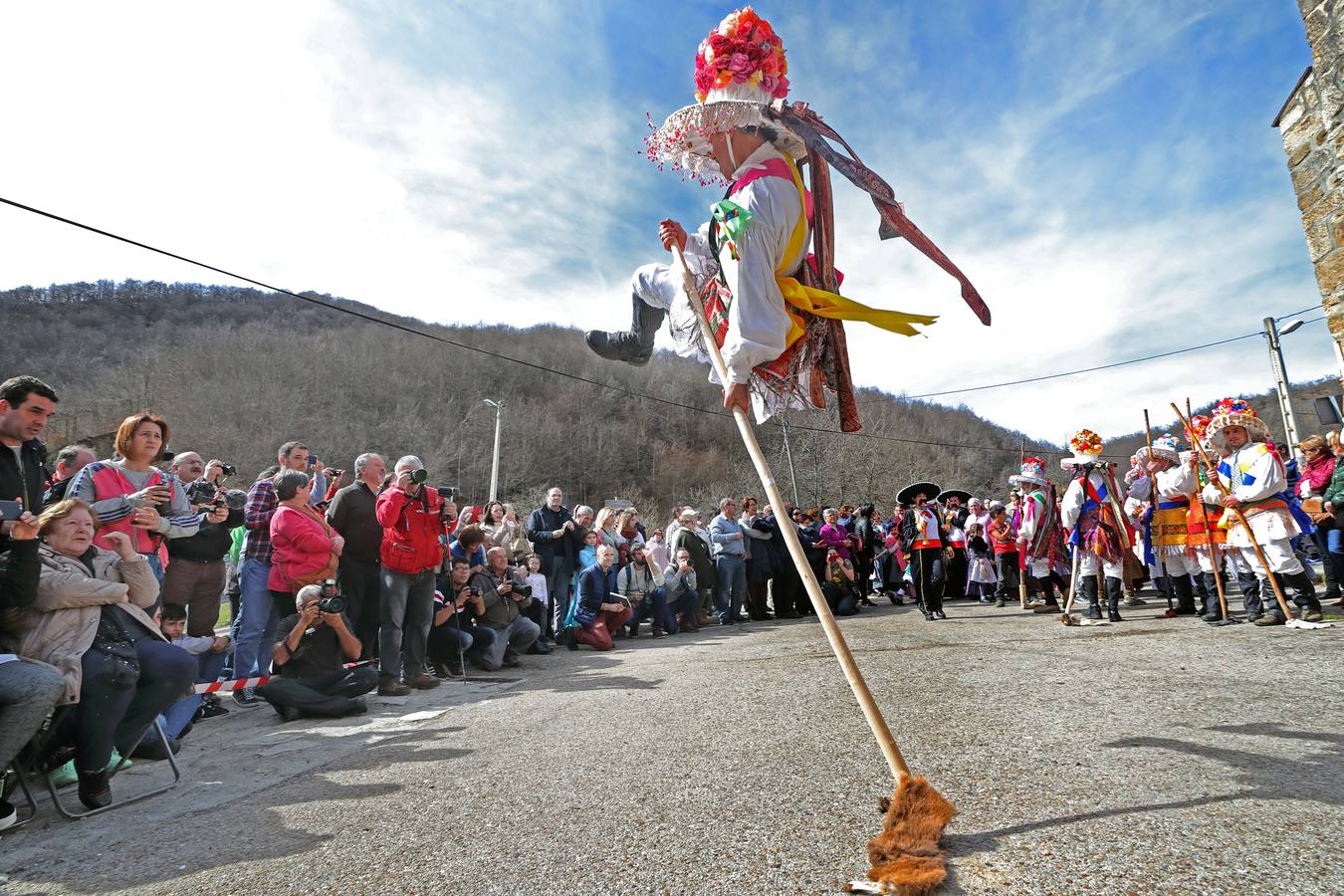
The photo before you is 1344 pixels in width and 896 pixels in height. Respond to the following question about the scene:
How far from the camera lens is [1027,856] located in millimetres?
1769

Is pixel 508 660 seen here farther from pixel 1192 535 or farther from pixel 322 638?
pixel 1192 535

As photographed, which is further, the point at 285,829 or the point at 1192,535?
the point at 1192,535

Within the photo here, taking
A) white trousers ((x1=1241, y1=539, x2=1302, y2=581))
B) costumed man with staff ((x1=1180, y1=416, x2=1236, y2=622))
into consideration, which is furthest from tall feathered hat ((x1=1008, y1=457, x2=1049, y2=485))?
white trousers ((x1=1241, y1=539, x2=1302, y2=581))

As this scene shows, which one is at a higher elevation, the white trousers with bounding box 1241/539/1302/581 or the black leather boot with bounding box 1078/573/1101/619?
the white trousers with bounding box 1241/539/1302/581

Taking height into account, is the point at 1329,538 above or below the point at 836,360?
below

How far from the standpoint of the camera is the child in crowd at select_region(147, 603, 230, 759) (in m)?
3.83

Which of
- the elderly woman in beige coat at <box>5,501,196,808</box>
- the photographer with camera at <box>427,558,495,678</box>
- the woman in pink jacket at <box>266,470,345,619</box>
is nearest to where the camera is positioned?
the elderly woman in beige coat at <box>5,501,196,808</box>

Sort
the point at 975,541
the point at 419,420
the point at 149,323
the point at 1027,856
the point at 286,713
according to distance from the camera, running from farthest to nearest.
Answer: the point at 149,323, the point at 419,420, the point at 975,541, the point at 286,713, the point at 1027,856

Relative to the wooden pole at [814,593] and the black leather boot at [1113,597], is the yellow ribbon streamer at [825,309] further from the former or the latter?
the black leather boot at [1113,597]

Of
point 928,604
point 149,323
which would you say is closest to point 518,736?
point 928,604

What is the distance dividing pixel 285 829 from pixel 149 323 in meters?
89.0

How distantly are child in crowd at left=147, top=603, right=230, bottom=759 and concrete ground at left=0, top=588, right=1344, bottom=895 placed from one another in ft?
0.64

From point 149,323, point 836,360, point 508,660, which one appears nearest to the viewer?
point 836,360

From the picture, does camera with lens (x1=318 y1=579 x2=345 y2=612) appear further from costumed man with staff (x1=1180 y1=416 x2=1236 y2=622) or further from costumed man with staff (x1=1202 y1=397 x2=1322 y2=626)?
costumed man with staff (x1=1180 y1=416 x2=1236 y2=622)
